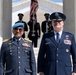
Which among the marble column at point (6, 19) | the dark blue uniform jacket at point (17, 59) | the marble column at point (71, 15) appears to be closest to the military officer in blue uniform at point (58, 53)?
the dark blue uniform jacket at point (17, 59)

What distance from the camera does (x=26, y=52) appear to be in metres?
7.52

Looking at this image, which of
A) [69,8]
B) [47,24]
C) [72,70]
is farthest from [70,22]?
[72,70]

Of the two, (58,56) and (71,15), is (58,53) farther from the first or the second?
(71,15)

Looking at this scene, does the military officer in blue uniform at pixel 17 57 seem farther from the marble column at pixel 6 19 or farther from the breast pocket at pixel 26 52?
the marble column at pixel 6 19

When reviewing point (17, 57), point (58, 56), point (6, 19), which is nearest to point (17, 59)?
point (17, 57)

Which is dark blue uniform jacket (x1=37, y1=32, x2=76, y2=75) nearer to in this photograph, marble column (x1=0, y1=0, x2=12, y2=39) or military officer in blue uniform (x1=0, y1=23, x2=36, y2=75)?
military officer in blue uniform (x1=0, y1=23, x2=36, y2=75)

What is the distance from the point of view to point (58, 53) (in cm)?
739

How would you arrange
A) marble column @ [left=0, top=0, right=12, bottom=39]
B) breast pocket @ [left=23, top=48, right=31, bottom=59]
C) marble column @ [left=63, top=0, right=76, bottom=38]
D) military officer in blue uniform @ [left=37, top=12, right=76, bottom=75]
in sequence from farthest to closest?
marble column @ [left=0, top=0, right=12, bottom=39], marble column @ [left=63, top=0, right=76, bottom=38], breast pocket @ [left=23, top=48, right=31, bottom=59], military officer in blue uniform @ [left=37, top=12, right=76, bottom=75]

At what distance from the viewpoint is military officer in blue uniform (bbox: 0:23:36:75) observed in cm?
743

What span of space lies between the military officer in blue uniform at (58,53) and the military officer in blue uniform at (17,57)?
27 cm

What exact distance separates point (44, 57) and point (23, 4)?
34.4m

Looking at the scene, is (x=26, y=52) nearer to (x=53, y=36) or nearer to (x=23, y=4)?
Answer: (x=53, y=36)

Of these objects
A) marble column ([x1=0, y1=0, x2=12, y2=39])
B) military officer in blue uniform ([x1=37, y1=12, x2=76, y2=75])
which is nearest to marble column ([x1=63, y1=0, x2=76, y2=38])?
marble column ([x1=0, y1=0, x2=12, y2=39])

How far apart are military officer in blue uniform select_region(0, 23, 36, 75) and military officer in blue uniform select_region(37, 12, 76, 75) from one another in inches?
10.5
